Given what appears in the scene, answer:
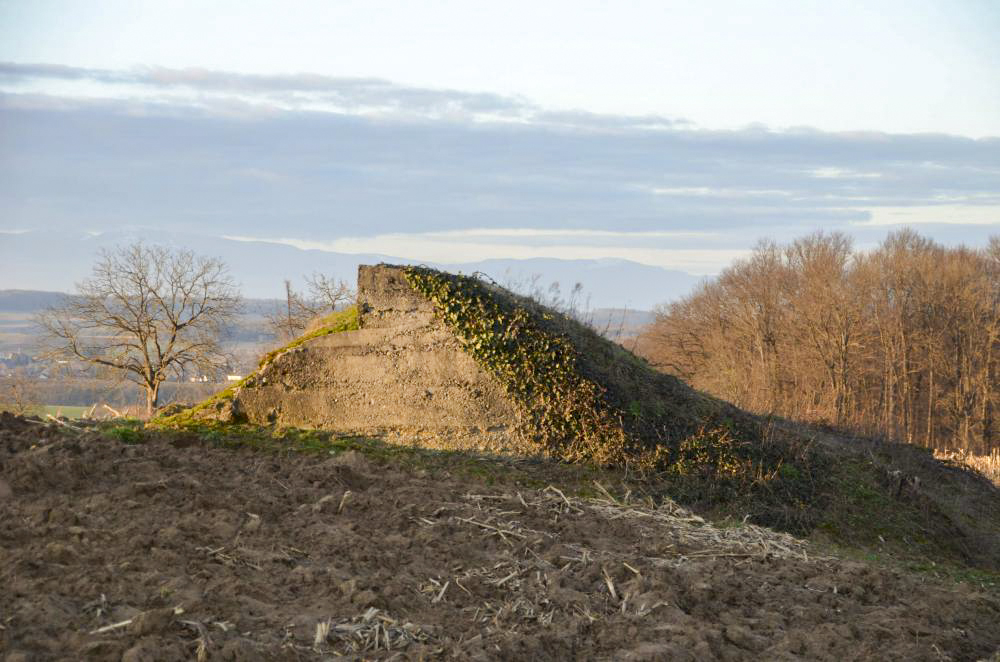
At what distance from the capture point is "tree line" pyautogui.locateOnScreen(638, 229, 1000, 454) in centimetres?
Result: 4928

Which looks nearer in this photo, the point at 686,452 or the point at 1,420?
the point at 1,420

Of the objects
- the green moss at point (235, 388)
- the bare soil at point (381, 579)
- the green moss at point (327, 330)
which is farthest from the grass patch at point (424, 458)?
the bare soil at point (381, 579)

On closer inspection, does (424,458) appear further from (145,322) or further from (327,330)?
(145,322)

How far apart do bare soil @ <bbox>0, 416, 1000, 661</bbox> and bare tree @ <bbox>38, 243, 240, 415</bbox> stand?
2885 cm

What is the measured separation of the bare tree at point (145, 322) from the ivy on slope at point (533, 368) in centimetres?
2568

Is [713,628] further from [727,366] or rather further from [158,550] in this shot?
[727,366]

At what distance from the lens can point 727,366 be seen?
47.3 m

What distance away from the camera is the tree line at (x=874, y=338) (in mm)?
49281

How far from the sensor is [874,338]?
51.4 m

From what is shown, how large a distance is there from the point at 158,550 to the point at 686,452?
7337 millimetres

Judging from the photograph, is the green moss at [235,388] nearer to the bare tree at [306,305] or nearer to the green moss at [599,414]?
the green moss at [599,414]

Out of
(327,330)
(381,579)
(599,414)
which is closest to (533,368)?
(599,414)

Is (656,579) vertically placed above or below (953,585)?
above

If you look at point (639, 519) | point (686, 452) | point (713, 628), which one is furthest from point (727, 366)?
point (713, 628)
